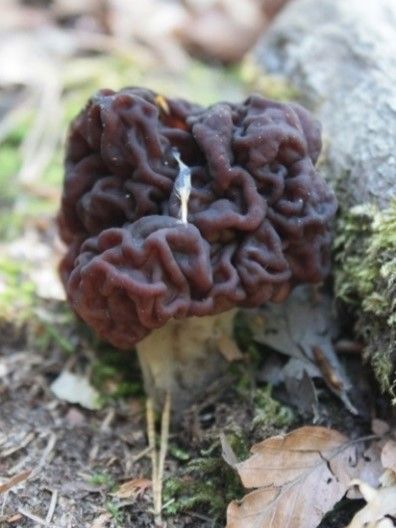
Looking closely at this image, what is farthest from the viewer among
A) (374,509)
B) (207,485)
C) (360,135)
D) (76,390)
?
(76,390)

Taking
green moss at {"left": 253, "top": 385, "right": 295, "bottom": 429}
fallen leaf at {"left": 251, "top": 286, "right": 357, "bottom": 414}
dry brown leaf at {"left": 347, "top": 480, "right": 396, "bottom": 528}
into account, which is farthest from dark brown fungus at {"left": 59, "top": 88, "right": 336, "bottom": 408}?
dry brown leaf at {"left": 347, "top": 480, "right": 396, "bottom": 528}

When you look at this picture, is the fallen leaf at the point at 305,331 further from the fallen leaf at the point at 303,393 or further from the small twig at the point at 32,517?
the small twig at the point at 32,517

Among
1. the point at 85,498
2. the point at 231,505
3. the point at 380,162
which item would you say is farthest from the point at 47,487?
the point at 380,162

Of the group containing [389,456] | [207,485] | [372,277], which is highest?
[372,277]

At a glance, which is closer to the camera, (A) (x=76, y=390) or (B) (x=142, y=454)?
(B) (x=142, y=454)

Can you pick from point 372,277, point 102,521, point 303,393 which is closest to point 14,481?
point 102,521

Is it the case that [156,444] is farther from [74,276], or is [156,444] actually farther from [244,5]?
[244,5]

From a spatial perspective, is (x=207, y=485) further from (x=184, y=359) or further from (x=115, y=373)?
(x=115, y=373)
